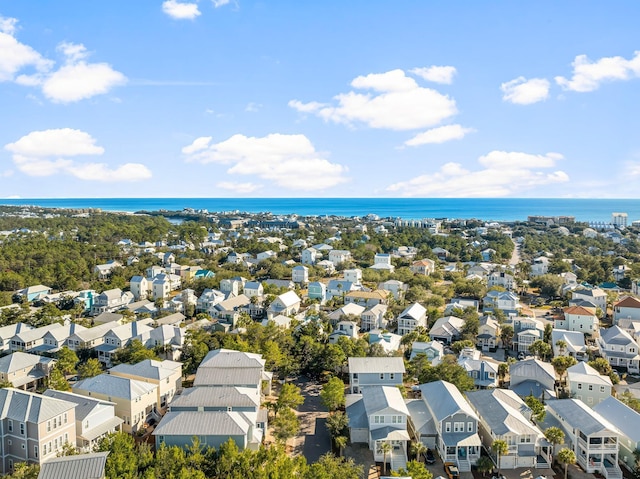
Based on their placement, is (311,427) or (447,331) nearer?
(311,427)

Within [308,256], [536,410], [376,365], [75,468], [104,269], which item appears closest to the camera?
[75,468]

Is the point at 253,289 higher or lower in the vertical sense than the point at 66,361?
higher

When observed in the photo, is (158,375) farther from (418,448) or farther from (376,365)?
(418,448)

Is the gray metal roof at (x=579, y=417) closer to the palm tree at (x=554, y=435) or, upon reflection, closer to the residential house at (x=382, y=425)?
the palm tree at (x=554, y=435)

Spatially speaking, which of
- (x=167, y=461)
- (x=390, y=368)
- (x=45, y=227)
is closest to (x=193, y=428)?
(x=167, y=461)

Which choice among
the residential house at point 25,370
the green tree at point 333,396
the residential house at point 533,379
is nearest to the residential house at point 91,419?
the residential house at point 25,370

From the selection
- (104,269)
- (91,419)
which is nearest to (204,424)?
(91,419)

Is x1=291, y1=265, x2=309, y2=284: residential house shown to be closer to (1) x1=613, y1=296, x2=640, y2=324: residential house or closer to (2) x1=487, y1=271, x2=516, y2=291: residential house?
(2) x1=487, y1=271, x2=516, y2=291: residential house
